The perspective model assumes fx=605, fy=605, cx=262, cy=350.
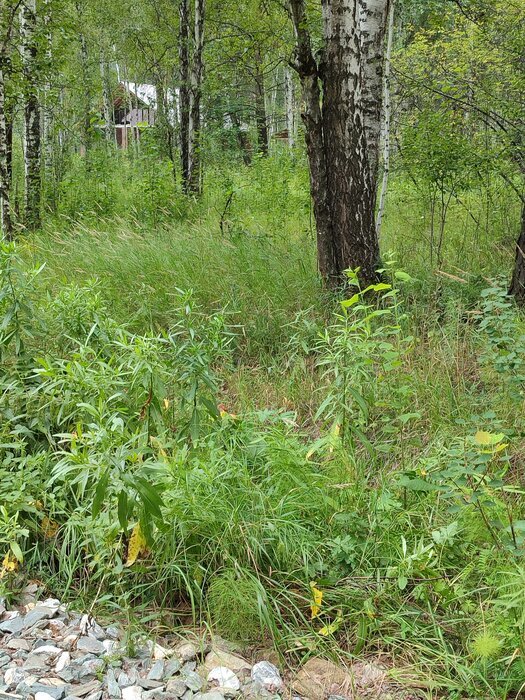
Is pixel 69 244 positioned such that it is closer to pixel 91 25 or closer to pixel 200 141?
pixel 200 141

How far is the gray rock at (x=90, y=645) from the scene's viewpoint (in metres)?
2.65

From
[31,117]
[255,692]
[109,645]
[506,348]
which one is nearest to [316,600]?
[255,692]

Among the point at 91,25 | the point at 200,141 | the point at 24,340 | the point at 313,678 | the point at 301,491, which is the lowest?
the point at 313,678

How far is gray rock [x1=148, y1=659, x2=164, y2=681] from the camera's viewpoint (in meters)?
2.48

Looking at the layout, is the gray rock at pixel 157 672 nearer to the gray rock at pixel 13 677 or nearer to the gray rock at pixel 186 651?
the gray rock at pixel 186 651

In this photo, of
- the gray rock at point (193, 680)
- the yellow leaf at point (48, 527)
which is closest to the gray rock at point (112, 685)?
the gray rock at point (193, 680)

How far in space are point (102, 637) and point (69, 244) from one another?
5.34m

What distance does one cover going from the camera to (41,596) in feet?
10.0

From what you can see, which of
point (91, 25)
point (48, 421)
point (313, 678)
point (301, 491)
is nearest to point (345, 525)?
point (301, 491)

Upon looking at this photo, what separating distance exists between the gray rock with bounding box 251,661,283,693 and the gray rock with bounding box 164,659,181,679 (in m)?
0.32

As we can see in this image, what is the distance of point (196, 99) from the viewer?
11.2 meters

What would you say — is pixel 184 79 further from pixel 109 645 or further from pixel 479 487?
pixel 109 645

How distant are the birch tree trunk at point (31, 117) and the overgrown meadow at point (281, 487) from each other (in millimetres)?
6505

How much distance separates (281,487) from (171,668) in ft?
3.34
